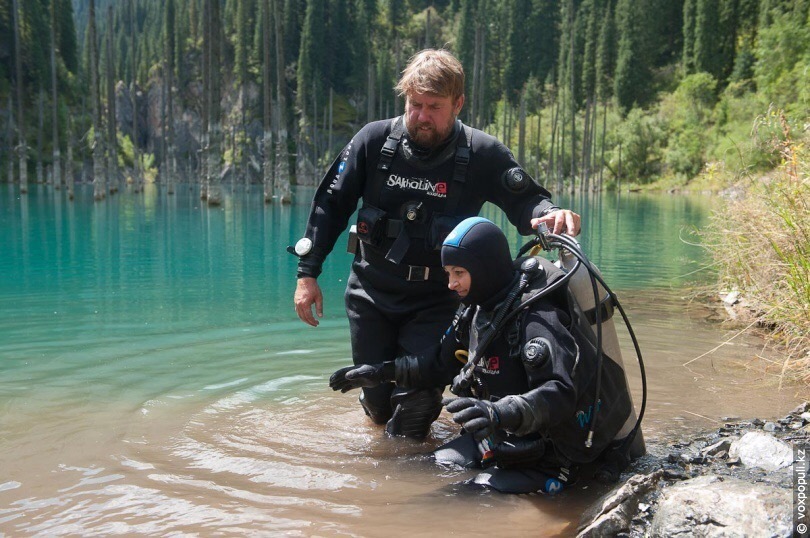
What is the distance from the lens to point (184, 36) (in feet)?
317

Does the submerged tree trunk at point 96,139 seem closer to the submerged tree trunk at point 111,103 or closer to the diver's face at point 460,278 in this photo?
the submerged tree trunk at point 111,103

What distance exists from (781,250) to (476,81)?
1890 inches

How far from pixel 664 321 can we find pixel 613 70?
82574 millimetres

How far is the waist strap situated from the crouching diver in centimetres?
61

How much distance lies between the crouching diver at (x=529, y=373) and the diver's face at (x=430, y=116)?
859mm

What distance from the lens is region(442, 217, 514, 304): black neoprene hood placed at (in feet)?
11.5

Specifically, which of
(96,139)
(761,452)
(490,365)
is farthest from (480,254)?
(96,139)

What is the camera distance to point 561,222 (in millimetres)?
3785

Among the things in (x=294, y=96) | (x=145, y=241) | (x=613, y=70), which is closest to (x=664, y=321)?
(x=145, y=241)

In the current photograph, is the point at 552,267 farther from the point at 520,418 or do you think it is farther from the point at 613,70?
the point at 613,70

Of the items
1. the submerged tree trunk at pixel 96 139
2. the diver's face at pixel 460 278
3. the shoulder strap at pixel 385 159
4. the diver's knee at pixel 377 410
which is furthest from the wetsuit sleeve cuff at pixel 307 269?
the submerged tree trunk at pixel 96 139

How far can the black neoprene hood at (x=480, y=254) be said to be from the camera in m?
3.50

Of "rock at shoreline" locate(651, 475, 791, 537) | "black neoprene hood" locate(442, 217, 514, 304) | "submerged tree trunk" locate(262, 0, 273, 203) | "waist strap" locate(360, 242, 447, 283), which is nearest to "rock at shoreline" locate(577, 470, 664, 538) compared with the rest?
"rock at shoreline" locate(651, 475, 791, 537)

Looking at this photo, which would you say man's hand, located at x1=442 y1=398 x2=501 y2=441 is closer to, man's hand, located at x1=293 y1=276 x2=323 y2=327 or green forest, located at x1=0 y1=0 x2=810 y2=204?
man's hand, located at x1=293 y1=276 x2=323 y2=327
